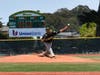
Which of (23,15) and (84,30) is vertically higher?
(23,15)

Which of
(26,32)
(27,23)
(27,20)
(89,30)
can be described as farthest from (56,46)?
(89,30)

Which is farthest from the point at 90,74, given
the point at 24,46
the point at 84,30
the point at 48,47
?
the point at 84,30

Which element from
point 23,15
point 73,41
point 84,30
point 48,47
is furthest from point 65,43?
point 84,30

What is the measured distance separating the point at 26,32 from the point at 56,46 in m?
8.34

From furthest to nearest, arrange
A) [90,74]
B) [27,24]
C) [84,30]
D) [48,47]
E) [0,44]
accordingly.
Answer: [84,30], [27,24], [0,44], [48,47], [90,74]

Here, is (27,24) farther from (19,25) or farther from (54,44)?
(54,44)

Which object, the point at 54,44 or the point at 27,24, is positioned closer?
the point at 54,44

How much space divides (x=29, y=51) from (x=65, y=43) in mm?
3348

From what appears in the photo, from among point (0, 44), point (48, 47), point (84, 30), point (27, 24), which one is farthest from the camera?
point (84, 30)

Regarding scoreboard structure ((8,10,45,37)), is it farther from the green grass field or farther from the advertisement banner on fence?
the green grass field

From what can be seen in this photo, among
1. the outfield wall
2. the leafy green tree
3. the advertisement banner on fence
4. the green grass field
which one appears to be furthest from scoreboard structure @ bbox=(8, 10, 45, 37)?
the leafy green tree

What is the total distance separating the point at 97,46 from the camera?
38.0 m

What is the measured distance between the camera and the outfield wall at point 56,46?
36531 mm

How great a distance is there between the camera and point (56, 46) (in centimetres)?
3741
